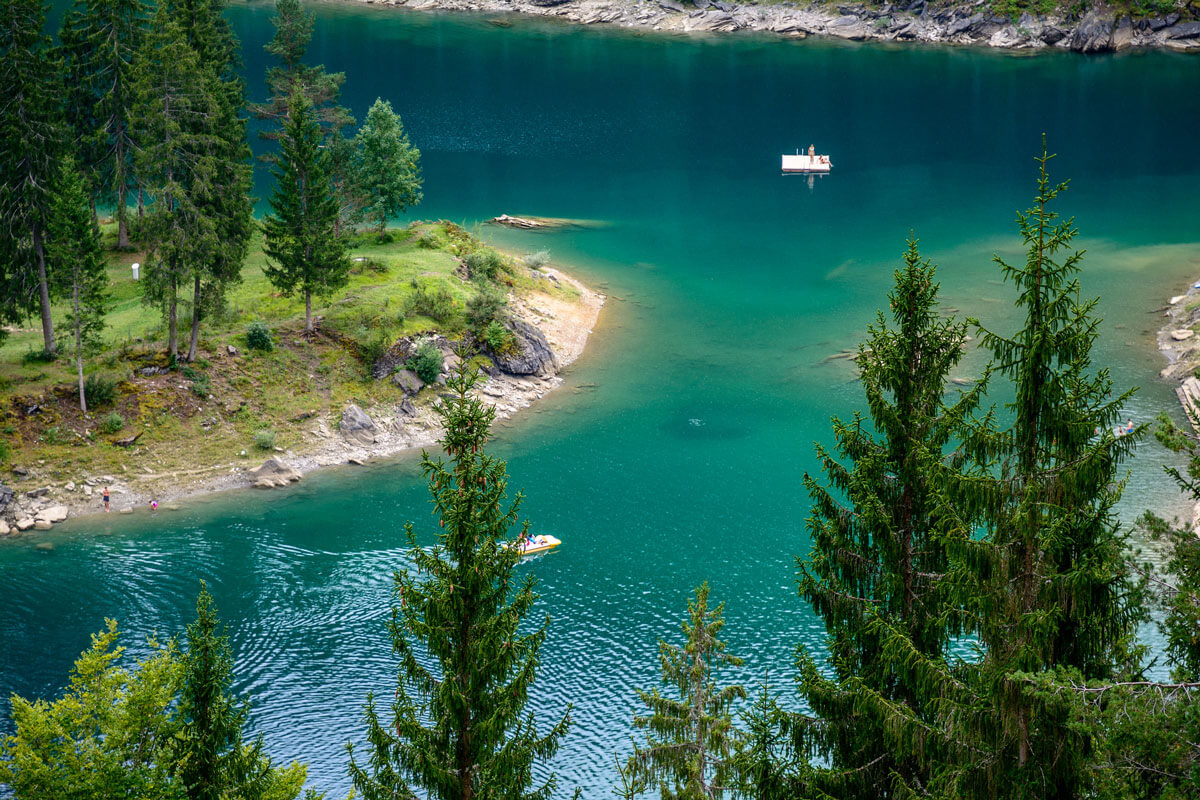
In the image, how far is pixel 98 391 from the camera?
2645 inches

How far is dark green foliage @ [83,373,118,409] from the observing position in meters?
67.1

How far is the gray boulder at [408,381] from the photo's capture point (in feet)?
246

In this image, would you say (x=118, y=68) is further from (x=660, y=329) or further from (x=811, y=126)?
(x=811, y=126)

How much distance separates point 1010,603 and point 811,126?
126363 millimetres

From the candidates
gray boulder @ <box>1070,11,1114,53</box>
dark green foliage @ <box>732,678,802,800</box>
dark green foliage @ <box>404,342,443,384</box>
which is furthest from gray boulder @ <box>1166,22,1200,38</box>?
dark green foliage @ <box>732,678,802,800</box>

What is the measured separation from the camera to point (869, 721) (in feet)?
86.1

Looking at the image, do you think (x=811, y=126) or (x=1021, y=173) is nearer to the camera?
(x=1021, y=173)

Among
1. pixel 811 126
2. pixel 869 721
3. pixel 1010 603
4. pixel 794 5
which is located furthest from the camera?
pixel 794 5

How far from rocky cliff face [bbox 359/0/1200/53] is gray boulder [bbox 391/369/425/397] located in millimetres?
133968

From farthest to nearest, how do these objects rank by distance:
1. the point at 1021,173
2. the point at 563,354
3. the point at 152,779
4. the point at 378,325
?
the point at 1021,173
the point at 563,354
the point at 378,325
the point at 152,779

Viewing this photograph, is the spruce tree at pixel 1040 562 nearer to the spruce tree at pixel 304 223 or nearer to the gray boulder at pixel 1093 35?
the spruce tree at pixel 304 223

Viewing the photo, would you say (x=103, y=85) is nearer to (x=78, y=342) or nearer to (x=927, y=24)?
(x=78, y=342)

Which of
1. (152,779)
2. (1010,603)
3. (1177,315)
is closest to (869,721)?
(1010,603)

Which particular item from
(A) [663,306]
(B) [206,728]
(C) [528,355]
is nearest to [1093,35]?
(A) [663,306]
